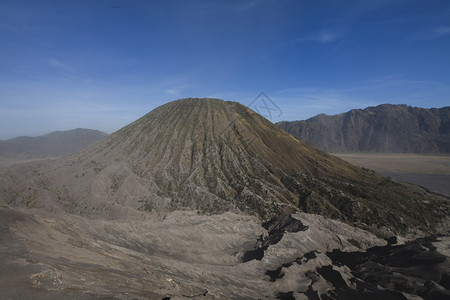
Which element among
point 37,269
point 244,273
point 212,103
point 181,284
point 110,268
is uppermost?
point 212,103

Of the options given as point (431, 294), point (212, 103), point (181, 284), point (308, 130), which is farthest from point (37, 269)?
point (308, 130)

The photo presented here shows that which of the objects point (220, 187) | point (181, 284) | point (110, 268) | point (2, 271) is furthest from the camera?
point (220, 187)

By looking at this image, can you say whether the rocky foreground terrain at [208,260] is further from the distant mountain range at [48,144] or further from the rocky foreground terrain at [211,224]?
the distant mountain range at [48,144]

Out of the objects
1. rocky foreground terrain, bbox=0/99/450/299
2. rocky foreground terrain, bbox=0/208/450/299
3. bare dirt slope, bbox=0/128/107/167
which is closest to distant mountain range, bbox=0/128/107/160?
bare dirt slope, bbox=0/128/107/167

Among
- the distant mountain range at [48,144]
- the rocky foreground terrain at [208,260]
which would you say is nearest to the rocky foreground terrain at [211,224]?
the rocky foreground terrain at [208,260]

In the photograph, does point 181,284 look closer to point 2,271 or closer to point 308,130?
point 2,271

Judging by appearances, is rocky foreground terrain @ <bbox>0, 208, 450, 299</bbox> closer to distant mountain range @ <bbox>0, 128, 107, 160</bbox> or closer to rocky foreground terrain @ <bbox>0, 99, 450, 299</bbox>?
rocky foreground terrain @ <bbox>0, 99, 450, 299</bbox>
